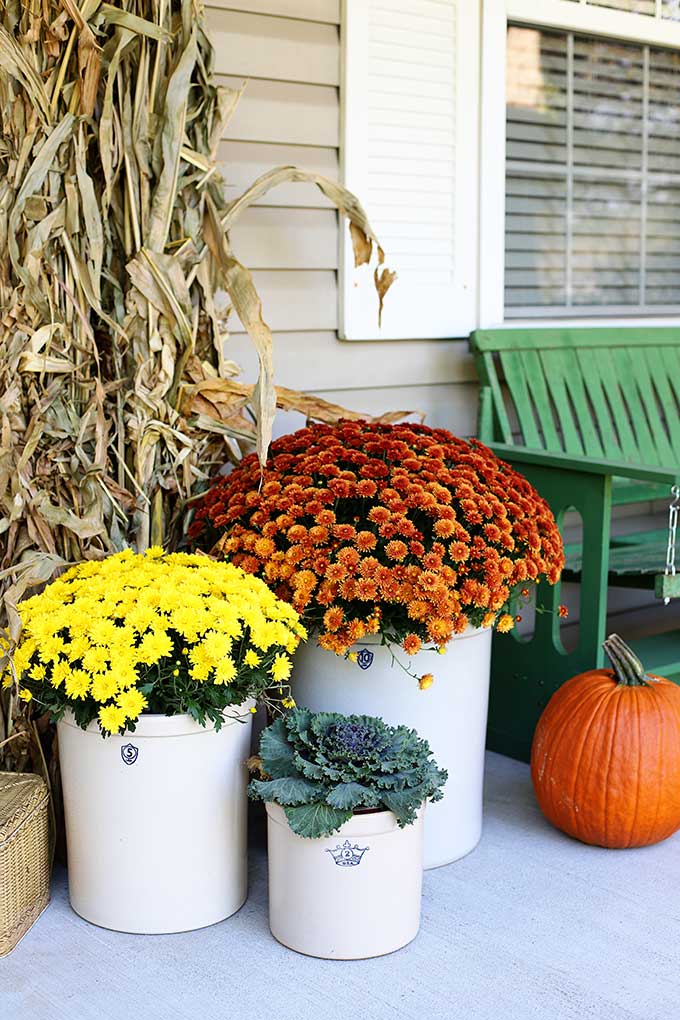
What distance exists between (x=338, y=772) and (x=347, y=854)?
151mm

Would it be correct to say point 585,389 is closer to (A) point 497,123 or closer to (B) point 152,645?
(A) point 497,123

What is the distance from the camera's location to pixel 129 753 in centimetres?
221

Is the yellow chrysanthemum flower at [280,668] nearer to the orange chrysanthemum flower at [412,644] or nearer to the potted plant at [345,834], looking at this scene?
the potted plant at [345,834]

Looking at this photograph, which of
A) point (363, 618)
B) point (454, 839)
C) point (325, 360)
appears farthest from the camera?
point (325, 360)

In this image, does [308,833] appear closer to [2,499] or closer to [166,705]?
[166,705]

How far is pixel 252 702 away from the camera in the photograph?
235 cm

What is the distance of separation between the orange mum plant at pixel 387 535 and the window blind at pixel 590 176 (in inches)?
53.5

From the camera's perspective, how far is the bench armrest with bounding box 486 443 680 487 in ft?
8.81

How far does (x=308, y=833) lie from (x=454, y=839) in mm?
615

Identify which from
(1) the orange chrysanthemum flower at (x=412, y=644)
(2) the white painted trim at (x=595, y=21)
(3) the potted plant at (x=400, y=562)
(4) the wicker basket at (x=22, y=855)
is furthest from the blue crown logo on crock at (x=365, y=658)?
(2) the white painted trim at (x=595, y=21)

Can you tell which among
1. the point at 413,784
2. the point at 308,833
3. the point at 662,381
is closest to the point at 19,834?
the point at 308,833

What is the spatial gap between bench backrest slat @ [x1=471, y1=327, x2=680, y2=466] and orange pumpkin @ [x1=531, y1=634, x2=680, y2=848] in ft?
3.17

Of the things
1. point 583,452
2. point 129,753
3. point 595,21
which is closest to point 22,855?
point 129,753

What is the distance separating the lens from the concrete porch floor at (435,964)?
205 cm
